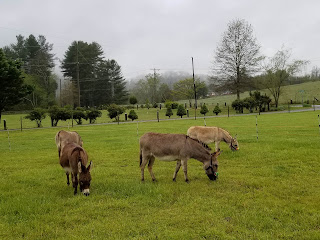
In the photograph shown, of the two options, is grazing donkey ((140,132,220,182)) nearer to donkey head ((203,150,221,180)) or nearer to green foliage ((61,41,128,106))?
donkey head ((203,150,221,180))

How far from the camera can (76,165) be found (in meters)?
7.01

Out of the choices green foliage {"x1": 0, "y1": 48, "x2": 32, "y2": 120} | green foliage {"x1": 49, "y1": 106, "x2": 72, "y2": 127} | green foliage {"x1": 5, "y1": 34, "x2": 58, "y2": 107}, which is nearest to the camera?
green foliage {"x1": 0, "y1": 48, "x2": 32, "y2": 120}

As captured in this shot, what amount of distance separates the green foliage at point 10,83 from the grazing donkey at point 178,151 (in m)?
26.9

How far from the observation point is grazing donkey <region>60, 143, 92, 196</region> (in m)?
6.74

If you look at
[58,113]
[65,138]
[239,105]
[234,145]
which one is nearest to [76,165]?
[65,138]

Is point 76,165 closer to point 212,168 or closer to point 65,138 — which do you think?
point 65,138

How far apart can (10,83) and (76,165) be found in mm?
28620

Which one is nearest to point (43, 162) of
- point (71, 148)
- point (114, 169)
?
point (114, 169)

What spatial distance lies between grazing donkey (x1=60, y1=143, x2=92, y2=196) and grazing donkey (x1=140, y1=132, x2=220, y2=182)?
2120 millimetres

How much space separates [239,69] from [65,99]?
2160 inches

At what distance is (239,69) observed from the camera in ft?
192

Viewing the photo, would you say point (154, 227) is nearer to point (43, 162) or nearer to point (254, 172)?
point (254, 172)

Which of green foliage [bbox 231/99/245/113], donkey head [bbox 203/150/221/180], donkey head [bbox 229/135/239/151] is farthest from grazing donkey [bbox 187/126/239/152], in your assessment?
green foliage [bbox 231/99/245/113]

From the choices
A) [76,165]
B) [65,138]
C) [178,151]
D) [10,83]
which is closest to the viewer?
[76,165]
